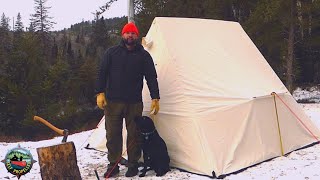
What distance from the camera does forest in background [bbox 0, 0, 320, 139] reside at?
13.2m

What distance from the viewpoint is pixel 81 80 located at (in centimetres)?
2592

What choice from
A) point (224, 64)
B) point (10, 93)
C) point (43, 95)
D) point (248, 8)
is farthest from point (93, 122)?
point (224, 64)

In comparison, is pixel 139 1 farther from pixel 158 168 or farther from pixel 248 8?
pixel 158 168

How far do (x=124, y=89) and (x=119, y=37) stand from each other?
559 inches

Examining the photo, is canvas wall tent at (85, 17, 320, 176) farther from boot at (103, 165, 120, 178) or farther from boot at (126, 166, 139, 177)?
boot at (103, 165, 120, 178)

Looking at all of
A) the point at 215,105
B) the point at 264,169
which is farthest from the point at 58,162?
the point at 264,169

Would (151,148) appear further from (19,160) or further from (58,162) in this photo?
(19,160)

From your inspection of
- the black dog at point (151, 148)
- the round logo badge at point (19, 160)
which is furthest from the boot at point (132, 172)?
the round logo badge at point (19, 160)

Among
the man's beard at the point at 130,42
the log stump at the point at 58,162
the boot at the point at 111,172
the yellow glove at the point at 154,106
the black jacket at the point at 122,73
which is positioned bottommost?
the boot at the point at 111,172

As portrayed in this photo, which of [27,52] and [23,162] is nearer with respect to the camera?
[23,162]

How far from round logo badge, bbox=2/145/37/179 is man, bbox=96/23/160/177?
119cm

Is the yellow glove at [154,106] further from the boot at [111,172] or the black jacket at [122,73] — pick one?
the boot at [111,172]

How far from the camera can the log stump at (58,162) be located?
14.4 ft

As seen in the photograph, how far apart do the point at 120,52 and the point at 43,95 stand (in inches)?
608
